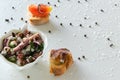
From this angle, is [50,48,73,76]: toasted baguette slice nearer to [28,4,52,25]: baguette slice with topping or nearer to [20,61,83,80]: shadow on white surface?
[20,61,83,80]: shadow on white surface

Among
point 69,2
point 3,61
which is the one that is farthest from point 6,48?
point 69,2

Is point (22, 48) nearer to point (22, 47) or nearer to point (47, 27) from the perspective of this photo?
point (22, 47)

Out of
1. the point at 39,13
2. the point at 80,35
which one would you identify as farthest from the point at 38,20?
the point at 80,35

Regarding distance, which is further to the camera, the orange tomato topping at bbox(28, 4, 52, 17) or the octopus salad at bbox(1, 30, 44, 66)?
the orange tomato topping at bbox(28, 4, 52, 17)

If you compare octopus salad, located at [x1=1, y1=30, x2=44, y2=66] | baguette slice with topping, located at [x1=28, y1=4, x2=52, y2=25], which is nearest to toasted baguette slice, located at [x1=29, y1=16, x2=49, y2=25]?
baguette slice with topping, located at [x1=28, y1=4, x2=52, y2=25]

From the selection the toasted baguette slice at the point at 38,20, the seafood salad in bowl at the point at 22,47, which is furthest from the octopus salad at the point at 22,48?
the toasted baguette slice at the point at 38,20

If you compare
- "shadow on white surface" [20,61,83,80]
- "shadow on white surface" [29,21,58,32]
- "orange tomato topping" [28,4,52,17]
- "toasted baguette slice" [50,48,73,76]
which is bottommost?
"shadow on white surface" [20,61,83,80]

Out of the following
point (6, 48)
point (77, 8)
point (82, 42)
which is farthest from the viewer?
point (77, 8)

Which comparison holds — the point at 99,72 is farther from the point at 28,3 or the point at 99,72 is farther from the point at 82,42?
the point at 28,3

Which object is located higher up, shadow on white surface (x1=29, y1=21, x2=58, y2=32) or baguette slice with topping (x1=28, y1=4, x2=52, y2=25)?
baguette slice with topping (x1=28, y1=4, x2=52, y2=25)
